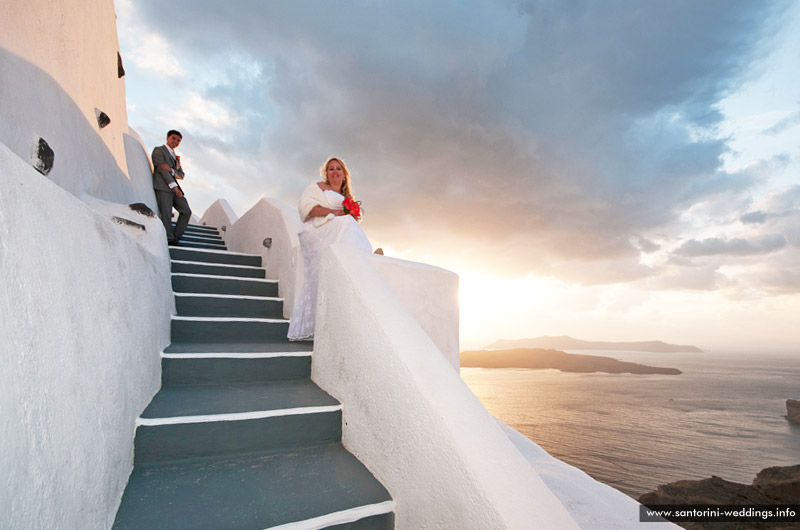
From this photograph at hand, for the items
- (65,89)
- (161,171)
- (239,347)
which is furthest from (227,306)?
(161,171)

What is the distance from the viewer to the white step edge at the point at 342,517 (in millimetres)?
1196

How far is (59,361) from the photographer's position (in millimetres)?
920

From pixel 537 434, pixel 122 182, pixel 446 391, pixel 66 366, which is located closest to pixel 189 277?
pixel 122 182

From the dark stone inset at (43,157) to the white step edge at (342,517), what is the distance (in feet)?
10.2

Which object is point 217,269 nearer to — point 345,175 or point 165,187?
point 345,175

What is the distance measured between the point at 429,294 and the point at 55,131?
347cm

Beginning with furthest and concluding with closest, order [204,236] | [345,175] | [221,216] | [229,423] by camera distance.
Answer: [221,216] < [204,236] < [345,175] < [229,423]

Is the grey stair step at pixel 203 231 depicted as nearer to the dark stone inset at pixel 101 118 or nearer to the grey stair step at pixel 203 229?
the grey stair step at pixel 203 229

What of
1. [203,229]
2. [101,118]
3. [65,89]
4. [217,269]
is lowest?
[217,269]

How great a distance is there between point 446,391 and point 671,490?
17.5 m

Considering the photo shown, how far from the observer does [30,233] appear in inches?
33.7

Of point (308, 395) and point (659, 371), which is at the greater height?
point (308, 395)

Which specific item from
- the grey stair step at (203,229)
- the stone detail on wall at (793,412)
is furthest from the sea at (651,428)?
the grey stair step at (203,229)

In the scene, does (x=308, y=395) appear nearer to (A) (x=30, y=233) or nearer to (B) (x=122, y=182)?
(A) (x=30, y=233)
